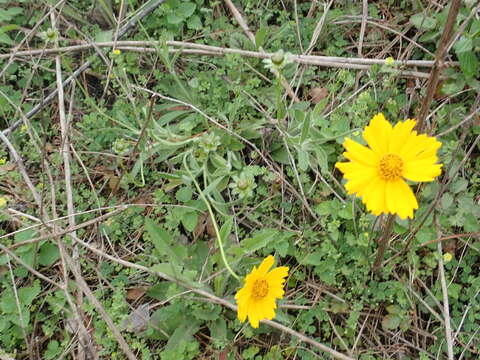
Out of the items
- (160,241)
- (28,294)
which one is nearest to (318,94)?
(160,241)

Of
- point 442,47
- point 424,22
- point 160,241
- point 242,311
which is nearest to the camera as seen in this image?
point 442,47

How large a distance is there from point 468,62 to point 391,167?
0.92 m

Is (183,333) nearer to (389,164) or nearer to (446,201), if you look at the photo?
(389,164)

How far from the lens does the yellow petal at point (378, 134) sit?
1631 mm

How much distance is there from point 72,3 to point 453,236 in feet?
7.47

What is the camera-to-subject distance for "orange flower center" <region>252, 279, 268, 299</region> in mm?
1844

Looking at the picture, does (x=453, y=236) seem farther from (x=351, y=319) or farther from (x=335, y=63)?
(x=335, y=63)

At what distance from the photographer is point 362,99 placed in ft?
7.20

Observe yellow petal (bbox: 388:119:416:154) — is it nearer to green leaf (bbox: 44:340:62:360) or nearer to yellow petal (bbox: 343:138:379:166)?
yellow petal (bbox: 343:138:379:166)

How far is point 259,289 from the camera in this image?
1.85m

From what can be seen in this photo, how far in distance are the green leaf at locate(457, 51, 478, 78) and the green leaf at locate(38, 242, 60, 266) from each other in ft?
6.57

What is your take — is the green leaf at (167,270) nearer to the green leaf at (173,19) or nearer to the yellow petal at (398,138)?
the yellow petal at (398,138)

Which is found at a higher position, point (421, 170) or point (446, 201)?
point (421, 170)

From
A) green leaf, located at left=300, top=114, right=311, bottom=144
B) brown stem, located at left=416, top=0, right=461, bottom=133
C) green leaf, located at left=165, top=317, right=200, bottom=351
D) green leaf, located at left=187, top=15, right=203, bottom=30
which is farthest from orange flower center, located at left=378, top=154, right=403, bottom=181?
green leaf, located at left=187, top=15, right=203, bottom=30
